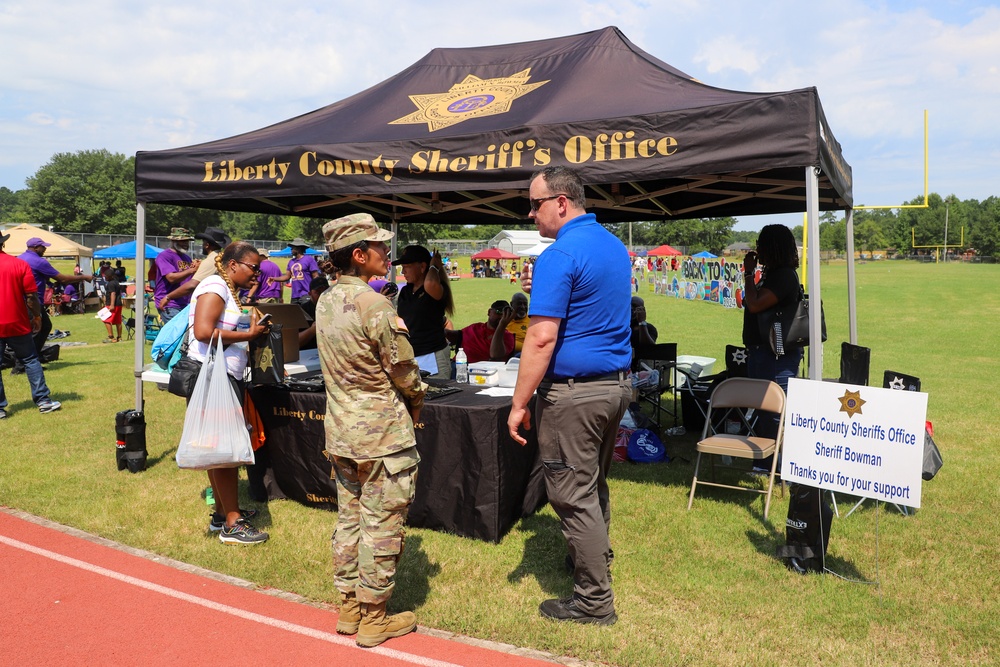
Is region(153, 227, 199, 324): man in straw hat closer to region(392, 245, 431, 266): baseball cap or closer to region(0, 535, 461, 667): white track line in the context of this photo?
region(392, 245, 431, 266): baseball cap

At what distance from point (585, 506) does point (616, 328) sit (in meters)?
0.83

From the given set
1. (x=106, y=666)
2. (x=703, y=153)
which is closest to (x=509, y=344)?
Answer: (x=703, y=153)

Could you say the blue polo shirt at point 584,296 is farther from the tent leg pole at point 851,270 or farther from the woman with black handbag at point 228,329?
the tent leg pole at point 851,270

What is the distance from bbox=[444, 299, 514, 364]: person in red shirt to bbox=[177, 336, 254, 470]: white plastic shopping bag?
3.04m

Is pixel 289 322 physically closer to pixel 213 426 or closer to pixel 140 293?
pixel 140 293

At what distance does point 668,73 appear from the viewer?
511 cm

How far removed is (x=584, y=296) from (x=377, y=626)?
1774 millimetres

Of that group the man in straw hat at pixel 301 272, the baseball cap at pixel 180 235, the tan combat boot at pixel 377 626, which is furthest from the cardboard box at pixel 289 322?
the man in straw hat at pixel 301 272

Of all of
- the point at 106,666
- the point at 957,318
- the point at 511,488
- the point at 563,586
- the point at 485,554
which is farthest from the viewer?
the point at 957,318

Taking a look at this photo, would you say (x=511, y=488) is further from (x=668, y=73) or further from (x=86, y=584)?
(x=668, y=73)

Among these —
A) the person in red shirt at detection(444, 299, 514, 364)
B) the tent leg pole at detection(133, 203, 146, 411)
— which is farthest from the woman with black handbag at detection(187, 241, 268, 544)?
the person in red shirt at detection(444, 299, 514, 364)

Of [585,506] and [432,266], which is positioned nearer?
[585,506]

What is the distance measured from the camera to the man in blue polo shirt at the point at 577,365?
3.07 metres

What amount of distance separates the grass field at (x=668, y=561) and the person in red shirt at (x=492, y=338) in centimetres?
169
